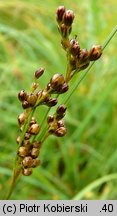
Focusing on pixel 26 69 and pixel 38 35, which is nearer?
pixel 26 69

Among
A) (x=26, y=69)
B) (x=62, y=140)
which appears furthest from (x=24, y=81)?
(x=62, y=140)

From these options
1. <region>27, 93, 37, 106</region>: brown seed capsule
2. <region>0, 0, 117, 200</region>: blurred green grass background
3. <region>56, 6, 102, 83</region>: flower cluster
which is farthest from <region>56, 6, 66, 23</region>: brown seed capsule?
<region>0, 0, 117, 200</region>: blurred green grass background

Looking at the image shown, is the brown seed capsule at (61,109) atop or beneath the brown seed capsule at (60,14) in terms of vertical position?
beneath

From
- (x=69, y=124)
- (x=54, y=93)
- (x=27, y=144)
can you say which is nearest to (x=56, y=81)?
(x=54, y=93)

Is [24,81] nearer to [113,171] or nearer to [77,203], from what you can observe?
[113,171]

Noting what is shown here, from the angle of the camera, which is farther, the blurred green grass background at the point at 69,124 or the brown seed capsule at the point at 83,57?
the blurred green grass background at the point at 69,124

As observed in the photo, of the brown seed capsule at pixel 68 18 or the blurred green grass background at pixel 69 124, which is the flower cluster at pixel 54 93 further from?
the blurred green grass background at pixel 69 124

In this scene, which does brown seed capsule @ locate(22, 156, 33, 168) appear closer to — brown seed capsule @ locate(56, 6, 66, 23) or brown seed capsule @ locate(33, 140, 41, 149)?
brown seed capsule @ locate(33, 140, 41, 149)

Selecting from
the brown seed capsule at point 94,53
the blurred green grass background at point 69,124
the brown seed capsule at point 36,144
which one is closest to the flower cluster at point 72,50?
the brown seed capsule at point 94,53
